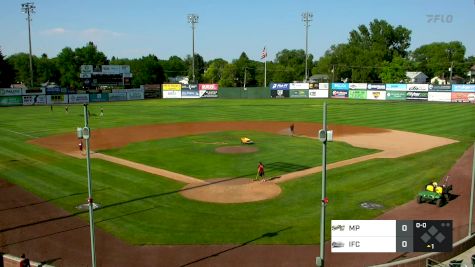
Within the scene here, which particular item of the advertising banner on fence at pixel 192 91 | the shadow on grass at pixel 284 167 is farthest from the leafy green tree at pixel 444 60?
the shadow on grass at pixel 284 167

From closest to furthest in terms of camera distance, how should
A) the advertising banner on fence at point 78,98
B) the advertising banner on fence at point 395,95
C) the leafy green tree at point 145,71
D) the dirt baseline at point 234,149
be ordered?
the dirt baseline at point 234,149, the advertising banner on fence at point 78,98, the advertising banner on fence at point 395,95, the leafy green tree at point 145,71

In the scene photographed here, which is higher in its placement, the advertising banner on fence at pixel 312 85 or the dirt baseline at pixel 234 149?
the advertising banner on fence at pixel 312 85

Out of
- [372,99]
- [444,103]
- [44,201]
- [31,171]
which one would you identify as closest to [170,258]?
[44,201]

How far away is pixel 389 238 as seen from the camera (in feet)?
55.1

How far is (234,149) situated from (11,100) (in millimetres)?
68177

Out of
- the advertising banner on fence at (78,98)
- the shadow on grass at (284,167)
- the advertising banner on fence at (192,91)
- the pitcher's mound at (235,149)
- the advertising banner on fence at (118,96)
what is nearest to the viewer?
the shadow on grass at (284,167)

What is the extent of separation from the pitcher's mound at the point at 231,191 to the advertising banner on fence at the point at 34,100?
75811 millimetres

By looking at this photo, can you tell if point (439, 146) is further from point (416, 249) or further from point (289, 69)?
point (289, 69)

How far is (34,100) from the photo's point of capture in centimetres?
9125

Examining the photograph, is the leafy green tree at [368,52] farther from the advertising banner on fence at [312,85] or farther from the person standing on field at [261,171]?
the person standing on field at [261,171]

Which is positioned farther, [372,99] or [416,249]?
[372,99]

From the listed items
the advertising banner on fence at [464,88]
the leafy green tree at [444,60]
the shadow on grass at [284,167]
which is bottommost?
the shadow on grass at [284,167]

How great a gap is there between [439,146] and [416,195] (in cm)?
1840

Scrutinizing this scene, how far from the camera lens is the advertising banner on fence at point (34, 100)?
3553 inches
